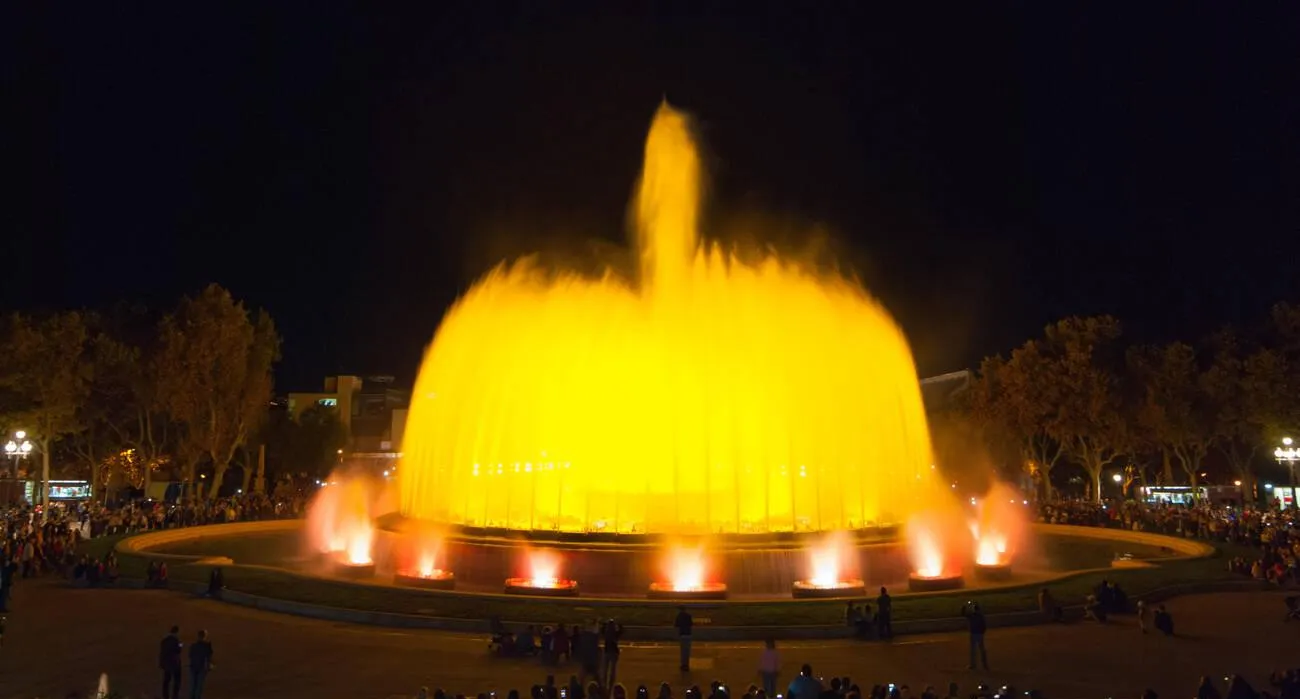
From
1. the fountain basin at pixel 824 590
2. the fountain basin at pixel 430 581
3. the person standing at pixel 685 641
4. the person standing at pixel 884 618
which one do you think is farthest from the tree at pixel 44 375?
the person standing at pixel 884 618

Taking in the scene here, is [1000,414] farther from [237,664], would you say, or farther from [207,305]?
[237,664]

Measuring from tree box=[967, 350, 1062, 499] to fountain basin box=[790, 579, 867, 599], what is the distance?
39.6 meters

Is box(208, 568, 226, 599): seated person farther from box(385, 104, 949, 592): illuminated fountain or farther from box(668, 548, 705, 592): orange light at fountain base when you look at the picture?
box(668, 548, 705, 592): orange light at fountain base

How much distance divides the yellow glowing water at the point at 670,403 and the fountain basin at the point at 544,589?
Answer: 4486mm

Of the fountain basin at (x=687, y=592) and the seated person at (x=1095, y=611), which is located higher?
the fountain basin at (x=687, y=592)

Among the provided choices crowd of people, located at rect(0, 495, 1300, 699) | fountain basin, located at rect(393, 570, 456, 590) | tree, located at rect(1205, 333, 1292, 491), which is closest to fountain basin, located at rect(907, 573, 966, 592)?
crowd of people, located at rect(0, 495, 1300, 699)

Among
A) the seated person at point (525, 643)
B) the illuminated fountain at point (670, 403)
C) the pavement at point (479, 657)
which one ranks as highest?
the illuminated fountain at point (670, 403)

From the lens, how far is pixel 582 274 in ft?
109

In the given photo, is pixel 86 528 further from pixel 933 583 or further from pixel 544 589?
pixel 933 583

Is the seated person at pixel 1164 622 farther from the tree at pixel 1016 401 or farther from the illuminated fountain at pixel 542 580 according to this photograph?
the tree at pixel 1016 401

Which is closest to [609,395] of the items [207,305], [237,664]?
[237,664]

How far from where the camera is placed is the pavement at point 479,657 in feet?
46.5

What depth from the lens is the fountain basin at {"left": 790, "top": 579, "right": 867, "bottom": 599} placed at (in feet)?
71.5

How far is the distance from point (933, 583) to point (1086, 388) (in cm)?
3795
